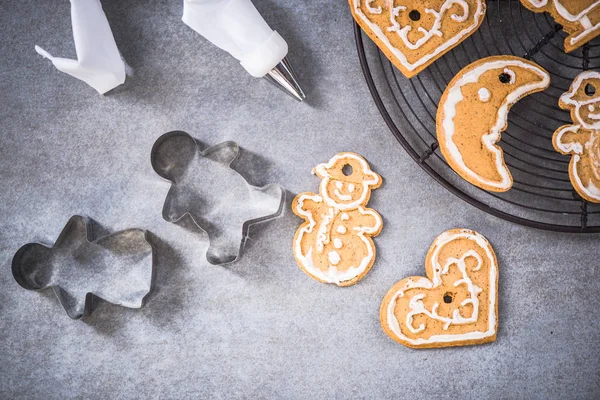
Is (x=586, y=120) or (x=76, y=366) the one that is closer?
(x=586, y=120)

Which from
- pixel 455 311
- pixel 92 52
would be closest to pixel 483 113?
pixel 455 311

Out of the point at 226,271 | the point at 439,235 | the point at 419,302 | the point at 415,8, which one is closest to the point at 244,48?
the point at 415,8

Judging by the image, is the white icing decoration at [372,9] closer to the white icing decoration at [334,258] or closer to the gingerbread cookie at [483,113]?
the gingerbread cookie at [483,113]

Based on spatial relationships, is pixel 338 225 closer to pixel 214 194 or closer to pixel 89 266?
pixel 214 194

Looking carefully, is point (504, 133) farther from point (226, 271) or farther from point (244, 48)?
point (226, 271)

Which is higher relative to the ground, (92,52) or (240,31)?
(240,31)

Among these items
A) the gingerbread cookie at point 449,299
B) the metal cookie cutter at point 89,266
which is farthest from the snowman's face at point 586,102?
the metal cookie cutter at point 89,266
